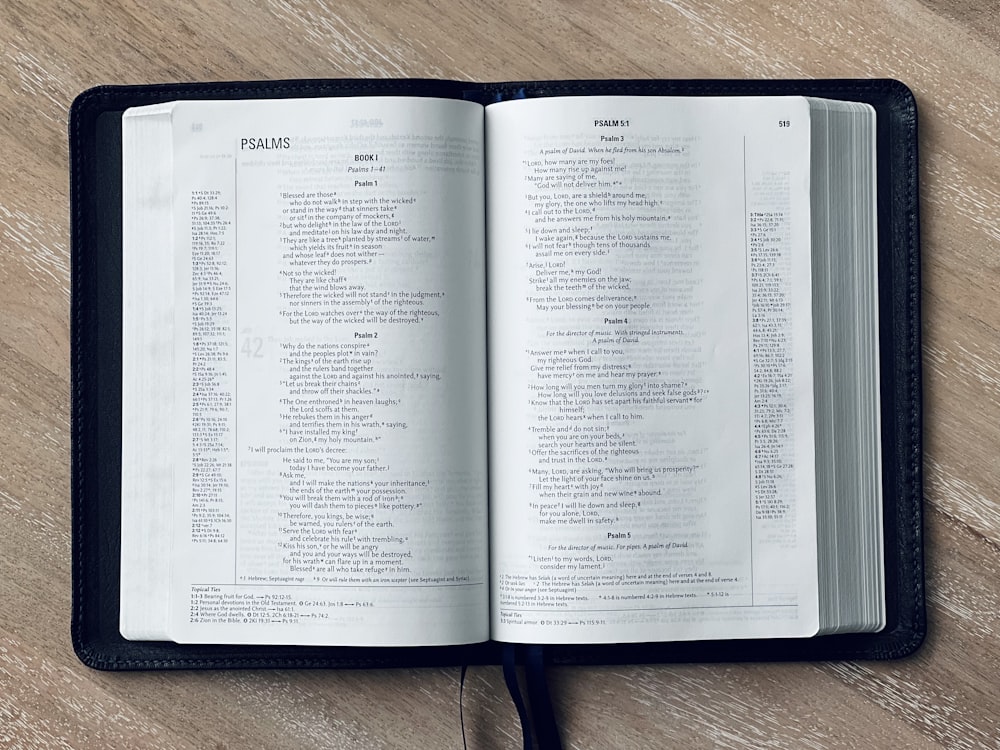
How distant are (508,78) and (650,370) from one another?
219 mm

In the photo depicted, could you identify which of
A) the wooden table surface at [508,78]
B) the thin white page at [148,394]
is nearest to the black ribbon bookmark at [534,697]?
the wooden table surface at [508,78]

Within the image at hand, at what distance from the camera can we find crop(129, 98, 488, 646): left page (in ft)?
1.61

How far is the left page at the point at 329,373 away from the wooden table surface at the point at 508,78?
6cm

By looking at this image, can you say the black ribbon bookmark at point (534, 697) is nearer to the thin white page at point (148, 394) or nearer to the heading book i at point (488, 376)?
the heading book i at point (488, 376)

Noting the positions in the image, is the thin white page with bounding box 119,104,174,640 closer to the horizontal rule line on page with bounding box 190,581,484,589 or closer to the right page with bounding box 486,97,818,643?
the horizontal rule line on page with bounding box 190,581,484,589

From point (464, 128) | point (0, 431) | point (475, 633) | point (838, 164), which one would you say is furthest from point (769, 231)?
point (0, 431)

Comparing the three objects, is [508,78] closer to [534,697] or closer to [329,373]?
[329,373]

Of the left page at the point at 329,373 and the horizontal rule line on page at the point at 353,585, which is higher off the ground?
the left page at the point at 329,373

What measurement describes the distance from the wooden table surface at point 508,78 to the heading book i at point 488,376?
2 cm

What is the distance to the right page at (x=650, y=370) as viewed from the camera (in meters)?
0.50

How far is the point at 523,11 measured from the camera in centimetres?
54

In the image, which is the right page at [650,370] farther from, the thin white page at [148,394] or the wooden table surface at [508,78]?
the thin white page at [148,394]

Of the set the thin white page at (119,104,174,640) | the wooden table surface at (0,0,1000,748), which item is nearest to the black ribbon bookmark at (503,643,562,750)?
the wooden table surface at (0,0,1000,748)

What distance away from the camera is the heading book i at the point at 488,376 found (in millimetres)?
493
